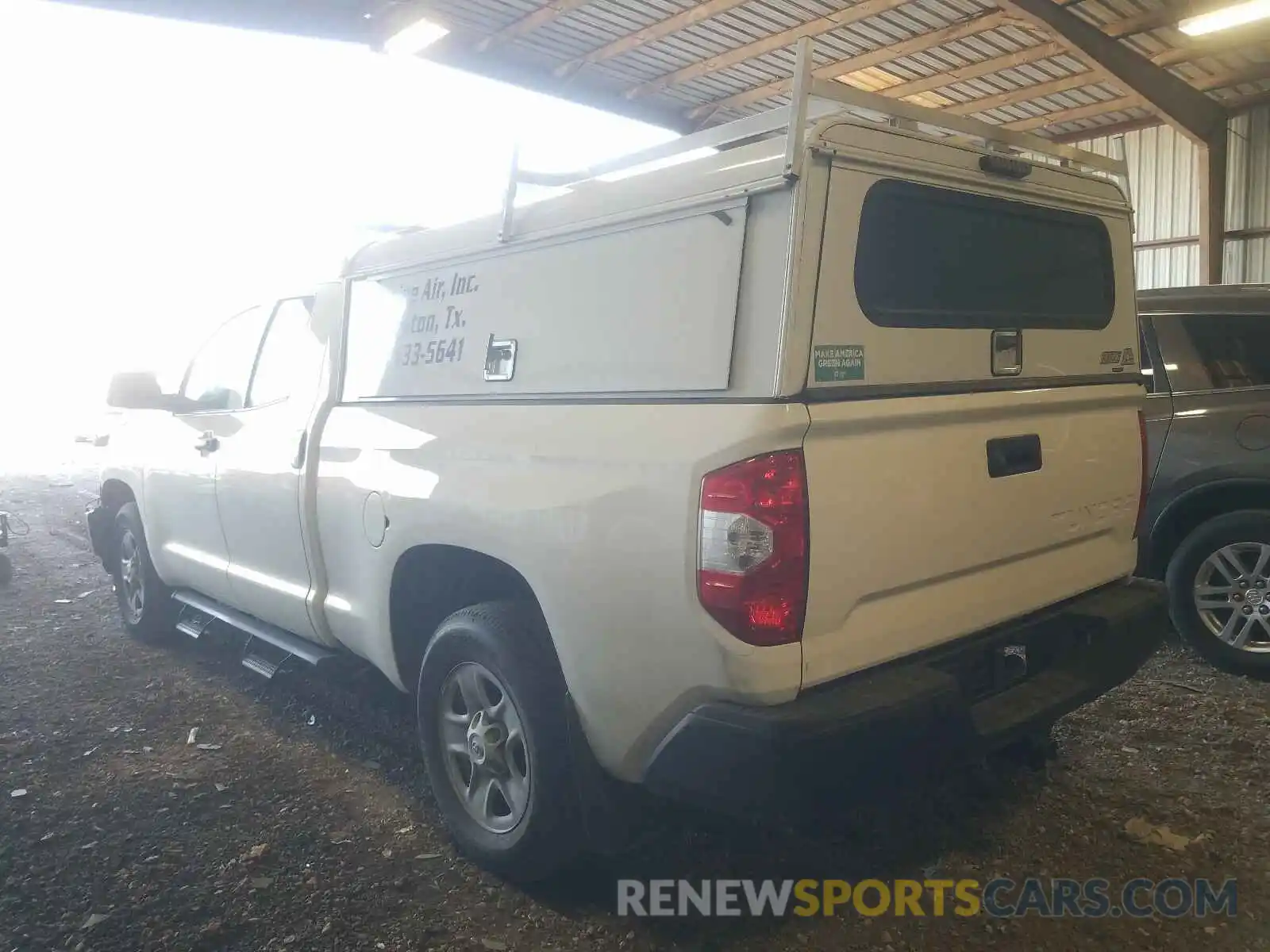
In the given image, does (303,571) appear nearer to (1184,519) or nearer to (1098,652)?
(1098,652)

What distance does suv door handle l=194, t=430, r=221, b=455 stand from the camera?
13.8 ft

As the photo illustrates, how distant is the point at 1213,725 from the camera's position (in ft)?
12.6

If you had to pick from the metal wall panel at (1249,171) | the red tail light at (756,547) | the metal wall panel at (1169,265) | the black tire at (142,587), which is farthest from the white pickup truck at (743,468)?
the metal wall panel at (1169,265)

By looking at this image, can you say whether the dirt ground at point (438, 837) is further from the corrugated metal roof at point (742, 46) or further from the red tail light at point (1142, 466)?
the corrugated metal roof at point (742, 46)

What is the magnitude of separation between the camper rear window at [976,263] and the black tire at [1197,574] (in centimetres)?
179

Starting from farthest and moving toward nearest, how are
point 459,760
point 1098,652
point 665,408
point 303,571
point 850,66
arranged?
point 850,66 < point 303,571 < point 459,760 < point 1098,652 < point 665,408

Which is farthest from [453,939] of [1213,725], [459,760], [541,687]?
[1213,725]

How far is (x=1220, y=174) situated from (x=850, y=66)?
4.68m

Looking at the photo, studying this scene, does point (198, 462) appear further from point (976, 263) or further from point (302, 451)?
point (976, 263)

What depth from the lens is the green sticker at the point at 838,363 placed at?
7.17 ft

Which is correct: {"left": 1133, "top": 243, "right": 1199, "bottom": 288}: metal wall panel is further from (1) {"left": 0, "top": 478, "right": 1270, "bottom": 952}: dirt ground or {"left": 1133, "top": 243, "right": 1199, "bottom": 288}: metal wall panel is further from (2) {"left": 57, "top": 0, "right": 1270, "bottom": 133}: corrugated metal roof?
(1) {"left": 0, "top": 478, "right": 1270, "bottom": 952}: dirt ground

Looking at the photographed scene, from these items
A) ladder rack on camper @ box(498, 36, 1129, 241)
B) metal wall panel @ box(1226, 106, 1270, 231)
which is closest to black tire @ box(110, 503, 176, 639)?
ladder rack on camper @ box(498, 36, 1129, 241)

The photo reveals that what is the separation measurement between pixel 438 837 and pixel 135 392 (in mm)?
2716

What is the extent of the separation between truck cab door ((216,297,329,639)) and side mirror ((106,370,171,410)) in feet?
2.30
